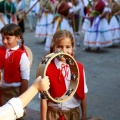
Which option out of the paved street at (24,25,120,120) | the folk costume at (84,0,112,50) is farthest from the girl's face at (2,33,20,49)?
the folk costume at (84,0,112,50)

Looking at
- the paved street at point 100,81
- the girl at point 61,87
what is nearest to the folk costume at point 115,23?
the paved street at point 100,81

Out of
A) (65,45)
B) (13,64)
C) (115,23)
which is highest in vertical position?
(65,45)

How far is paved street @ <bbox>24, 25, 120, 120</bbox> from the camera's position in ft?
15.0

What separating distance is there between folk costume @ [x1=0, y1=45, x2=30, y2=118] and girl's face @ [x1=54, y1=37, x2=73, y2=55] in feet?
2.21

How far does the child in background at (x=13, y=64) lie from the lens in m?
3.12

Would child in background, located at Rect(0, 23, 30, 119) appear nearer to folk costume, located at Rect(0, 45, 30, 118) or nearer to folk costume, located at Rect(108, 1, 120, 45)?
folk costume, located at Rect(0, 45, 30, 118)

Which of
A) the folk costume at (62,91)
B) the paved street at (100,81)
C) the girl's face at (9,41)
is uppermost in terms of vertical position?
the girl's face at (9,41)

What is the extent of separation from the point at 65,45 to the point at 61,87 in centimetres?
34

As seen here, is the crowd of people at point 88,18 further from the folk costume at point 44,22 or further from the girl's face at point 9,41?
the girl's face at point 9,41

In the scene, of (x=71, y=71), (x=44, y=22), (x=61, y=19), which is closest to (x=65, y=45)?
(x=71, y=71)

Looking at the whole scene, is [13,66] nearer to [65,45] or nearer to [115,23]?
[65,45]

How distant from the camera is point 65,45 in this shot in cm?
255

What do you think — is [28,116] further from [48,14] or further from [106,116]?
[48,14]

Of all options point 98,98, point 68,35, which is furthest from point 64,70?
point 98,98
